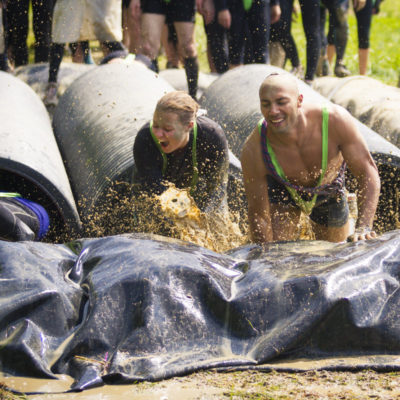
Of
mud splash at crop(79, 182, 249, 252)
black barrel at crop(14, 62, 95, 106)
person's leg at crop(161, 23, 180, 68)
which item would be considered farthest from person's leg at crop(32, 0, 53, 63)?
mud splash at crop(79, 182, 249, 252)

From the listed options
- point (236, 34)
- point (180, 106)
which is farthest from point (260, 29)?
point (180, 106)

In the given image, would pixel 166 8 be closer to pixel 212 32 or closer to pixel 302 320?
pixel 212 32

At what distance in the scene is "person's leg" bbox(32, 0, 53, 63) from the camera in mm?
8211

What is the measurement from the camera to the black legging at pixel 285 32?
873 centimetres

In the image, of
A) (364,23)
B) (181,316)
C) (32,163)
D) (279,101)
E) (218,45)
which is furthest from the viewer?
(364,23)

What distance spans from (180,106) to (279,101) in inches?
24.8

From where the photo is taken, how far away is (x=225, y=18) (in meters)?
7.91

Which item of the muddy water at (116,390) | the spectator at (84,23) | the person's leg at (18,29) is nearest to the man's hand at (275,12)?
the spectator at (84,23)

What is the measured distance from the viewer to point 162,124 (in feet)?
14.5

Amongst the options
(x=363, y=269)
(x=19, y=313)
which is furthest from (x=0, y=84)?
(x=363, y=269)

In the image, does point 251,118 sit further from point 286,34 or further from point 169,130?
point 286,34

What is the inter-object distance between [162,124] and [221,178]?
664 mm

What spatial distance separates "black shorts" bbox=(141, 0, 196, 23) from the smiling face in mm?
3115

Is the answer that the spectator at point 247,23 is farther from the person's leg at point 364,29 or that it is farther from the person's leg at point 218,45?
the person's leg at point 364,29
